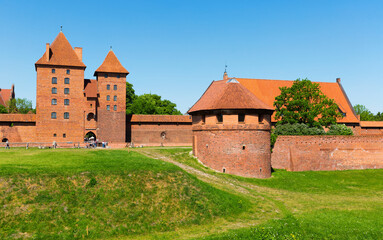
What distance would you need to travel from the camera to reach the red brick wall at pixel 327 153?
3253 cm

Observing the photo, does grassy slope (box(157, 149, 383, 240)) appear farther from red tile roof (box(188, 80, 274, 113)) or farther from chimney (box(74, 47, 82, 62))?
chimney (box(74, 47, 82, 62))

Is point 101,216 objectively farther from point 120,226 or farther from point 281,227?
point 281,227

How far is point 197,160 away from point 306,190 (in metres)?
10.2

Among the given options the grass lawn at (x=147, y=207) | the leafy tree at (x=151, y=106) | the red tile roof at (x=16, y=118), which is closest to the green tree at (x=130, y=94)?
the leafy tree at (x=151, y=106)

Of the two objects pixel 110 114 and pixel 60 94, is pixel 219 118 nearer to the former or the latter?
pixel 110 114

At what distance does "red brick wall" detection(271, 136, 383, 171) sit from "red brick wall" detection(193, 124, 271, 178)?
4.99 m

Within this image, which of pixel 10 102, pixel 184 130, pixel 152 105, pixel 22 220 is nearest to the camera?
pixel 22 220

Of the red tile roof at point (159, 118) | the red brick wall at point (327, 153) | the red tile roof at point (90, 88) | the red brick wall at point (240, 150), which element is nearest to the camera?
the red brick wall at point (240, 150)

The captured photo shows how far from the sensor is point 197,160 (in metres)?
29.4

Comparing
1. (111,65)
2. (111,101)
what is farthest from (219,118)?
(111,65)

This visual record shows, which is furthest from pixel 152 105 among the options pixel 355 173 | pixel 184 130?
pixel 355 173

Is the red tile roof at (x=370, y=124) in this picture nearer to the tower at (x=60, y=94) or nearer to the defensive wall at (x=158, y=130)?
the defensive wall at (x=158, y=130)

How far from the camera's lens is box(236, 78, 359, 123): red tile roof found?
45.2m

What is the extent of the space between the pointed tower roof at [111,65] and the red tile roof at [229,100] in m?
15.8
